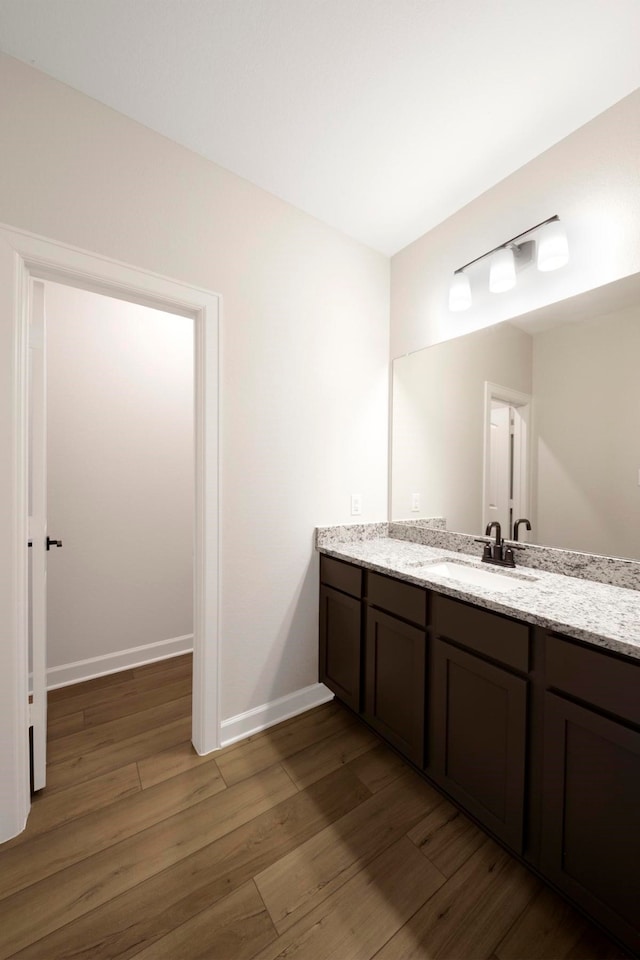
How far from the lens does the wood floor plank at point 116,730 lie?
1745 millimetres

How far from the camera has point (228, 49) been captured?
1254 millimetres

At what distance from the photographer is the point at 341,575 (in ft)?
6.24

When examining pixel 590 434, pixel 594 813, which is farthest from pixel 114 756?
pixel 590 434

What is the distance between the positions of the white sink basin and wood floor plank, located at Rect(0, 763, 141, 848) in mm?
1543

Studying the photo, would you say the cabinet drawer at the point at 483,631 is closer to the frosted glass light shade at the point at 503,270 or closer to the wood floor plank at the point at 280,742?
the wood floor plank at the point at 280,742

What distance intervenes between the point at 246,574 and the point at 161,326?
188cm

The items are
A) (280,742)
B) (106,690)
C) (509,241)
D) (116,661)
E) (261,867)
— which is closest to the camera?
(261,867)

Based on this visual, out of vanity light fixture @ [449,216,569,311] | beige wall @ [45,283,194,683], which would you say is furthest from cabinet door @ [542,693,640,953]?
beige wall @ [45,283,194,683]

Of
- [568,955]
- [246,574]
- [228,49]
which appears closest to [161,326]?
[228,49]

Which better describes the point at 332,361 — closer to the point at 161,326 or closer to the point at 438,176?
the point at 438,176

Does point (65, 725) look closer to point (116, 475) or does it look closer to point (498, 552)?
point (116, 475)

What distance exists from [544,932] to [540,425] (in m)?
1.68

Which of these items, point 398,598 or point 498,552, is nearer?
point 398,598

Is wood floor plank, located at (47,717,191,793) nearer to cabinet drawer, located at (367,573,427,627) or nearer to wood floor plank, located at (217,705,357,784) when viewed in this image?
wood floor plank, located at (217,705,357,784)
